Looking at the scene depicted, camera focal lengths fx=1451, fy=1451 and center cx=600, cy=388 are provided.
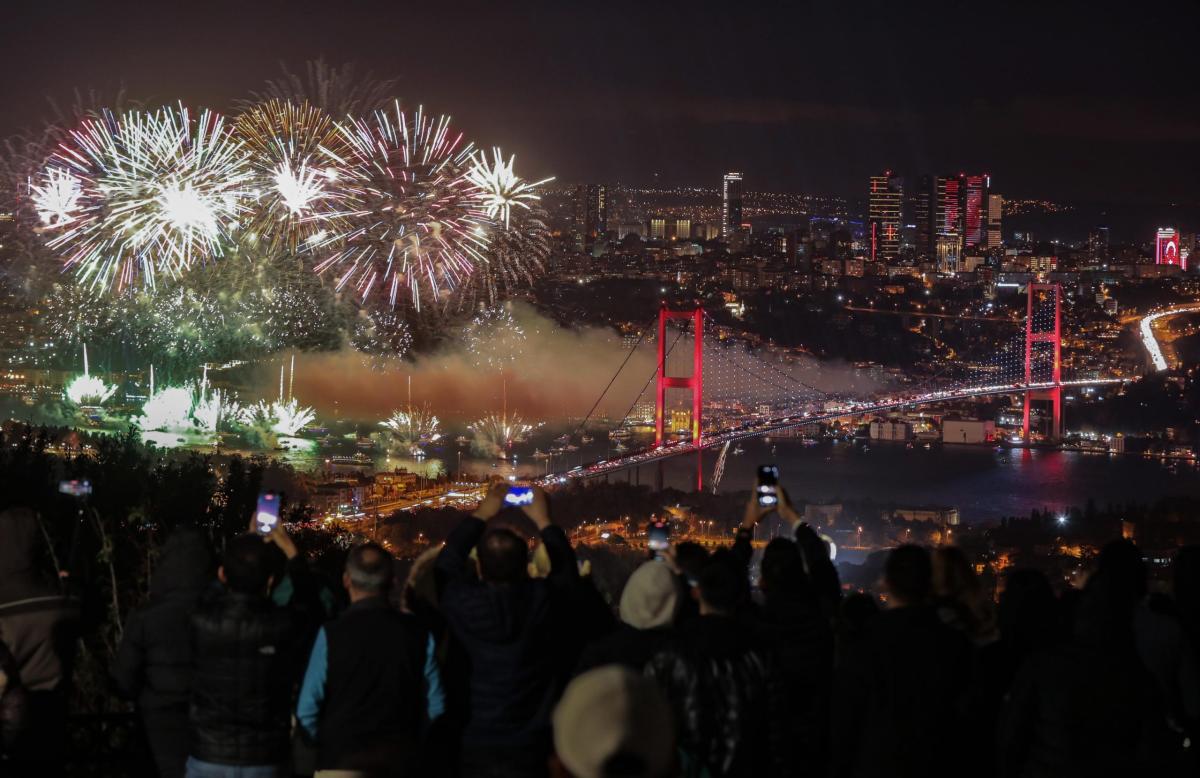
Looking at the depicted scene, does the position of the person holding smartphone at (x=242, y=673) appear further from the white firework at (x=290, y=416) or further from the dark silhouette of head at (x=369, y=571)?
the white firework at (x=290, y=416)

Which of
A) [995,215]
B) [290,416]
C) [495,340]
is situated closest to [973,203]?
[995,215]

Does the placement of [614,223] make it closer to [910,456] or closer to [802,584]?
[910,456]

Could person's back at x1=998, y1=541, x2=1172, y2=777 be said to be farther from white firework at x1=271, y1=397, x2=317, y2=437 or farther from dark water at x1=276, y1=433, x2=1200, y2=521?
white firework at x1=271, y1=397, x2=317, y2=437

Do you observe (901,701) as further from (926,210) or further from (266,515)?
(926,210)

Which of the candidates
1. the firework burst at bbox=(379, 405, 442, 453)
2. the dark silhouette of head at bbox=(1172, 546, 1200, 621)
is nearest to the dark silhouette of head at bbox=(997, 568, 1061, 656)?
the dark silhouette of head at bbox=(1172, 546, 1200, 621)

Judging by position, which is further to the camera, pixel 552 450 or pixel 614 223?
pixel 614 223

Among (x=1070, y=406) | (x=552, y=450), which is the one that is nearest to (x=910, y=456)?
(x=1070, y=406)
